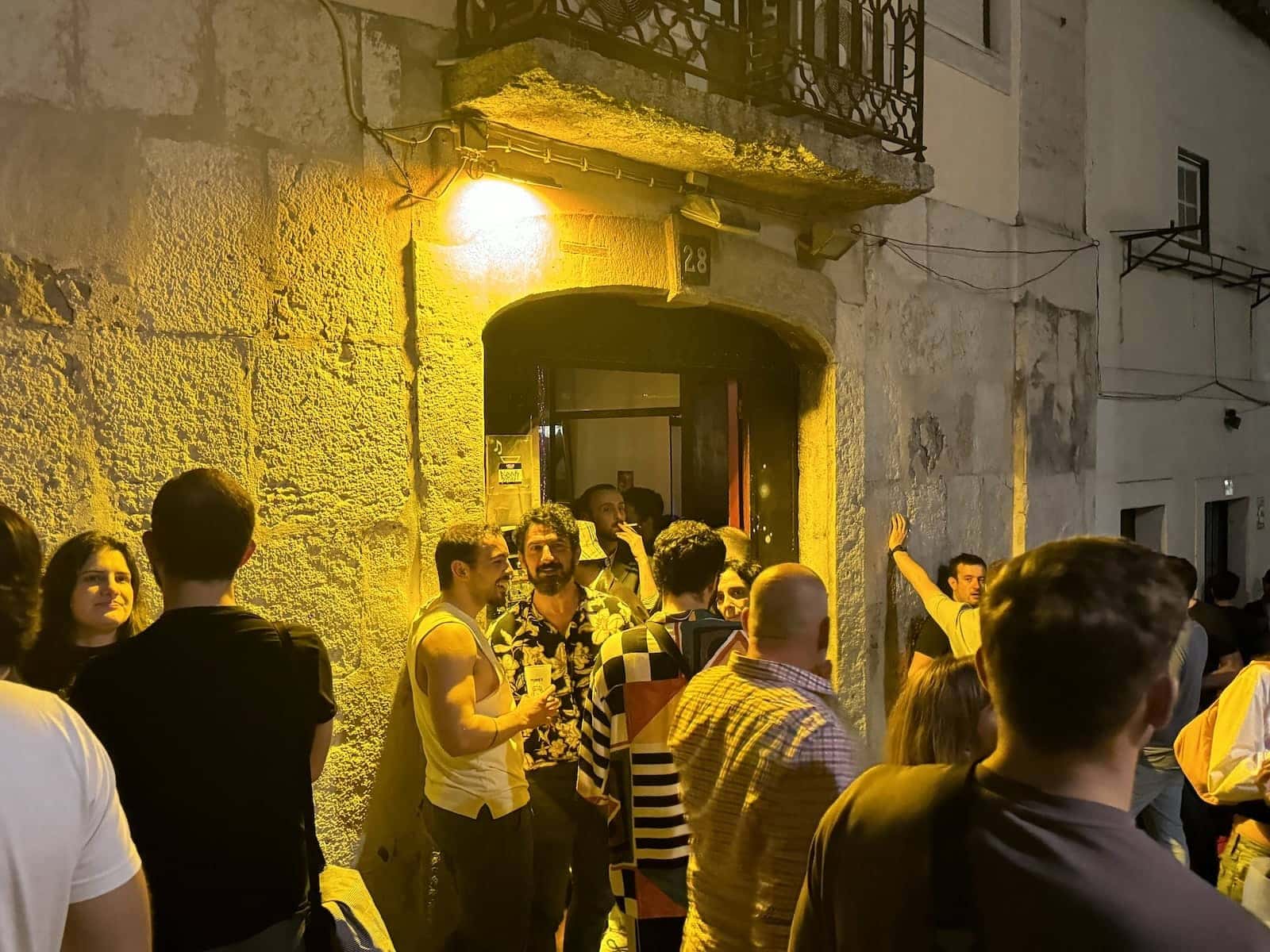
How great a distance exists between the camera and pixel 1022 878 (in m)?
1.45

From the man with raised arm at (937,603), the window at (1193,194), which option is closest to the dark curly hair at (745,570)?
the man with raised arm at (937,603)

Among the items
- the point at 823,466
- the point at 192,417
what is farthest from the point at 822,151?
the point at 192,417

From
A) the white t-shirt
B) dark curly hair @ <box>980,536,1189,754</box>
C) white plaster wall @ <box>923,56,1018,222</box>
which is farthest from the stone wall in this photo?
white plaster wall @ <box>923,56,1018,222</box>

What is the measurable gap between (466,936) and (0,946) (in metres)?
2.29

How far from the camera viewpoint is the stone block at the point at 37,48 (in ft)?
10.2

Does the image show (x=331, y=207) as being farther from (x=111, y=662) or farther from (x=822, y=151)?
(x=822, y=151)

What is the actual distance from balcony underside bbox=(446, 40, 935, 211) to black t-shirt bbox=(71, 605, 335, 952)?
97.6 inches

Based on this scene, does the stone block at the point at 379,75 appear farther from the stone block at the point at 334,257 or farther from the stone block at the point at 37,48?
the stone block at the point at 37,48

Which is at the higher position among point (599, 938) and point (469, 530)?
point (469, 530)

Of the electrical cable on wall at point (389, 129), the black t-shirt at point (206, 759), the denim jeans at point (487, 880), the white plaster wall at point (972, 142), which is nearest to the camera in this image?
the black t-shirt at point (206, 759)

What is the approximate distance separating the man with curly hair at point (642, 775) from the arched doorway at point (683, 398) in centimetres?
169

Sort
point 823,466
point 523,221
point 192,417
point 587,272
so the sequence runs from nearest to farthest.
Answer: point 192,417
point 523,221
point 587,272
point 823,466

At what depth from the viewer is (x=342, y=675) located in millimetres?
3951

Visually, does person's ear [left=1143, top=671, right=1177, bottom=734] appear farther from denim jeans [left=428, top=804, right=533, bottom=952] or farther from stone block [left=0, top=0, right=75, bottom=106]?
stone block [left=0, top=0, right=75, bottom=106]
